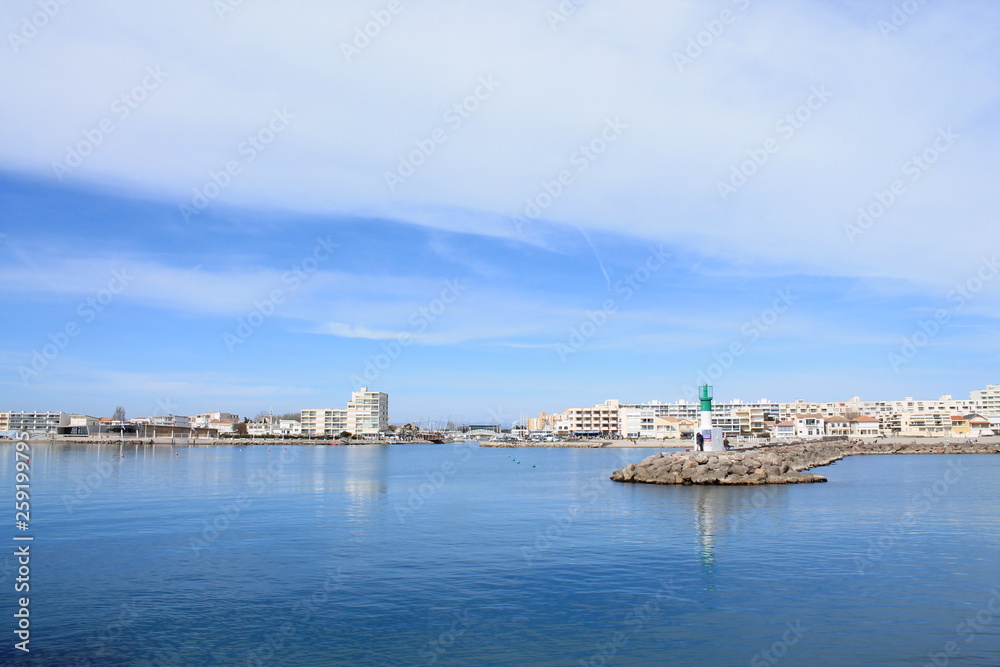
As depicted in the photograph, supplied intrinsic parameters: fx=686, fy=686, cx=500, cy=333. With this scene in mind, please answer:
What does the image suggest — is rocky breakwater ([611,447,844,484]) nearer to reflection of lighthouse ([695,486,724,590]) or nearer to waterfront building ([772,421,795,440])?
reflection of lighthouse ([695,486,724,590])

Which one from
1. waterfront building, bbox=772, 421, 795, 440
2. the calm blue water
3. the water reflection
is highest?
the calm blue water

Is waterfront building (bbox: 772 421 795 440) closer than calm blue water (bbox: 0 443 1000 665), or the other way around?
calm blue water (bbox: 0 443 1000 665)

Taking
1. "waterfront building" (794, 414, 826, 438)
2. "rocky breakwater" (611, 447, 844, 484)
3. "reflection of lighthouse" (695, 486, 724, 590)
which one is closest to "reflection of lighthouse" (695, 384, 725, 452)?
"rocky breakwater" (611, 447, 844, 484)

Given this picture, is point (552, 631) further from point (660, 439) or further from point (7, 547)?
point (660, 439)

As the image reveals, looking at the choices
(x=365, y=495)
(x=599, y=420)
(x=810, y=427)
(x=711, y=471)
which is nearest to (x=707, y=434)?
(x=711, y=471)

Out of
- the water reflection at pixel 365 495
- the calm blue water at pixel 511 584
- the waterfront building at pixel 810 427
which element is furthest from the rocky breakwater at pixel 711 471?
the waterfront building at pixel 810 427

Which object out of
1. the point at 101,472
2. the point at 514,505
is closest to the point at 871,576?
the point at 514,505

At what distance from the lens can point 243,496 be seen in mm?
42094

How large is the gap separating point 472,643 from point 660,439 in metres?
150

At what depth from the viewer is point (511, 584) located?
729 inches

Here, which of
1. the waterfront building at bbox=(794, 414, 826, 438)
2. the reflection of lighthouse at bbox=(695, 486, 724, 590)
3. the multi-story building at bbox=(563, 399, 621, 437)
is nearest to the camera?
the reflection of lighthouse at bbox=(695, 486, 724, 590)

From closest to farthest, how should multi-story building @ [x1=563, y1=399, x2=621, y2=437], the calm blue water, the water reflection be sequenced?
the calm blue water < the water reflection < multi-story building @ [x1=563, y1=399, x2=621, y2=437]

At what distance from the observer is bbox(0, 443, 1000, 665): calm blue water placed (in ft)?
44.3

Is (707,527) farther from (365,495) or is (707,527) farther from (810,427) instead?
(810,427)
